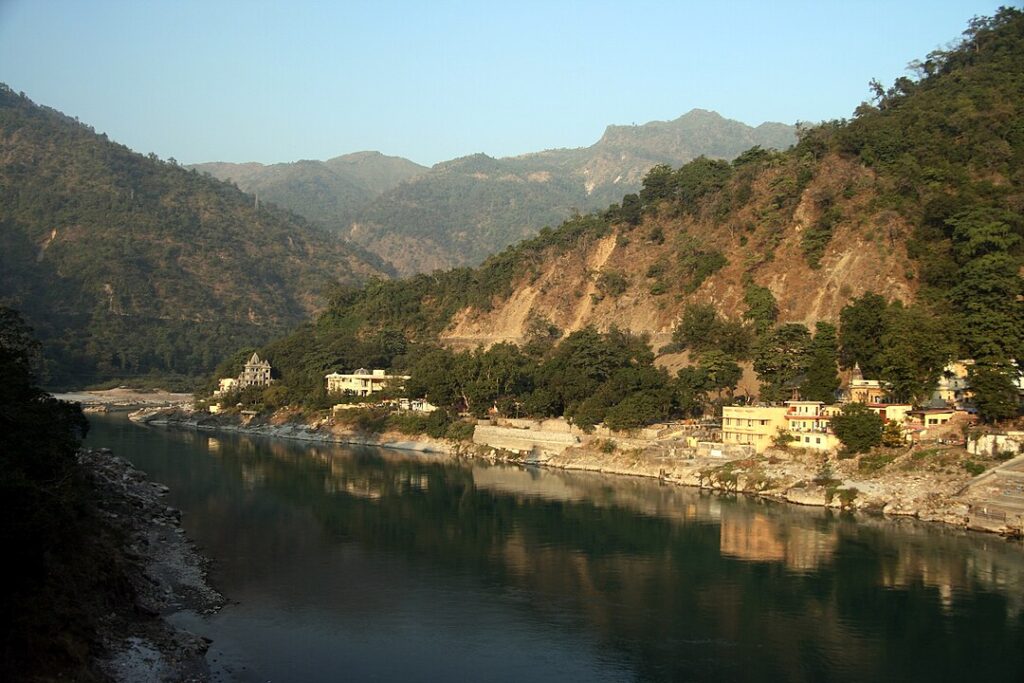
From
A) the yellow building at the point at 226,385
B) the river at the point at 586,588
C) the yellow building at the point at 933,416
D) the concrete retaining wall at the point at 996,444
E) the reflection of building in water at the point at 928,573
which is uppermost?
the yellow building at the point at 933,416

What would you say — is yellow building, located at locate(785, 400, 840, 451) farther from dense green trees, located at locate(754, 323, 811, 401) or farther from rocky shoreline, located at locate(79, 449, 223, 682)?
rocky shoreline, located at locate(79, 449, 223, 682)

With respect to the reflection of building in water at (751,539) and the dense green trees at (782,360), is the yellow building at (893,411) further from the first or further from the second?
the reflection of building in water at (751,539)

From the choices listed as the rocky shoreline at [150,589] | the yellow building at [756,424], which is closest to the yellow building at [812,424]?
the yellow building at [756,424]

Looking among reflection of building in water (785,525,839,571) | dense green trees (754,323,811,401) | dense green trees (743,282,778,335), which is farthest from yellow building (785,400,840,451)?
dense green trees (743,282,778,335)

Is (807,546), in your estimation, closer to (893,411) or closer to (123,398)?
(893,411)

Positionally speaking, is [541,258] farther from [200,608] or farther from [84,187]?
[84,187]

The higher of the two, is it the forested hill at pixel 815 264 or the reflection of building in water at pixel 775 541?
the forested hill at pixel 815 264

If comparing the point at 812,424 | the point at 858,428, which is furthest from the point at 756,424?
the point at 858,428
